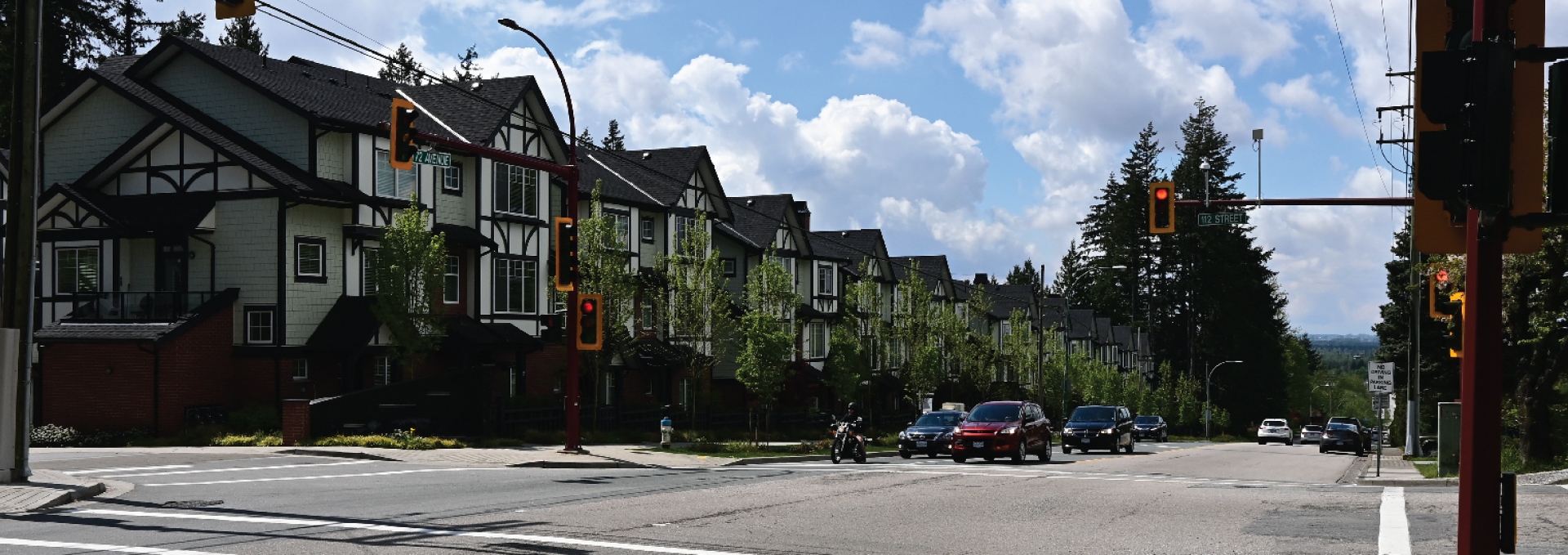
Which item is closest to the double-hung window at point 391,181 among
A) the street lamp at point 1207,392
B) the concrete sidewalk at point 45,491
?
the concrete sidewalk at point 45,491

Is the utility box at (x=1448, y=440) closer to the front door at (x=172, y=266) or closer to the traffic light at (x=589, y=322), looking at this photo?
the traffic light at (x=589, y=322)

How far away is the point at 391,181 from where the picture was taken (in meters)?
37.4

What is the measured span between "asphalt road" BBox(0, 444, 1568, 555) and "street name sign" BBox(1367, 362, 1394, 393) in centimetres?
653

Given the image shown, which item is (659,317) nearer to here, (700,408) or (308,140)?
(700,408)

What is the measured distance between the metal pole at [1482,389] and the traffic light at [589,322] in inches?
836

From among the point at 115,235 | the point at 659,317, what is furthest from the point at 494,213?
the point at 115,235

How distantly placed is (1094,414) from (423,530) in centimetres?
3284

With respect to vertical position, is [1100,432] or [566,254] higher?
[566,254]

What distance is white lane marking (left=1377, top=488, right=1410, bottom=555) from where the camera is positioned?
12734 millimetres

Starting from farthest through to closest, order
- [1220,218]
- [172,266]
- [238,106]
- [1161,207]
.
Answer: [238,106]
[172,266]
[1220,218]
[1161,207]

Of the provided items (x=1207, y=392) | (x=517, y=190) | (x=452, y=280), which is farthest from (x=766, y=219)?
(x=1207, y=392)

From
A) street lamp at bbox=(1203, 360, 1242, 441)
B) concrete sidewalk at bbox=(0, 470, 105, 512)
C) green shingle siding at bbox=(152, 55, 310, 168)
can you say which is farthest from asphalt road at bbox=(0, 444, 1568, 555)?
street lamp at bbox=(1203, 360, 1242, 441)

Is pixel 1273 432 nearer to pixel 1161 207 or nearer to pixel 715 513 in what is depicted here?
pixel 1161 207

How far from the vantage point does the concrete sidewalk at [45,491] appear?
15148 mm
